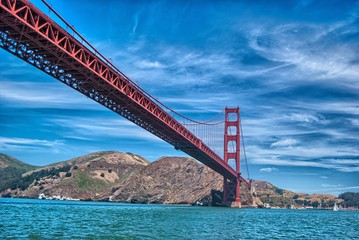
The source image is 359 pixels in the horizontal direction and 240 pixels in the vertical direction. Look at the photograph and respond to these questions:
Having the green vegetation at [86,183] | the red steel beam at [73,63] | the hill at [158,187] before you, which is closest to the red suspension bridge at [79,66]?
the red steel beam at [73,63]

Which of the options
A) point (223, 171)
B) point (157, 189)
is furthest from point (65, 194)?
point (223, 171)

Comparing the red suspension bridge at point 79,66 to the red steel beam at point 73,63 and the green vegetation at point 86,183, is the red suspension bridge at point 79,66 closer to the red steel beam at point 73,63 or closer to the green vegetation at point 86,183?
the red steel beam at point 73,63

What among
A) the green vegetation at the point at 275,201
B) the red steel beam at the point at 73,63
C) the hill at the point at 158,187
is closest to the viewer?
the red steel beam at the point at 73,63

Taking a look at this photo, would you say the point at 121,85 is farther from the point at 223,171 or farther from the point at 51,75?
the point at 223,171

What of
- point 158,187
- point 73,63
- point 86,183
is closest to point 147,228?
point 73,63

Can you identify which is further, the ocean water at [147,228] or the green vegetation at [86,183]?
the green vegetation at [86,183]

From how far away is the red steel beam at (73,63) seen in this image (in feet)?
109

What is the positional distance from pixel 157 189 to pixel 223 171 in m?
54.4

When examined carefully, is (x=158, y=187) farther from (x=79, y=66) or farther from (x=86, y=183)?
(x=79, y=66)

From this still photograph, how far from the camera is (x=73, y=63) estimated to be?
42344mm

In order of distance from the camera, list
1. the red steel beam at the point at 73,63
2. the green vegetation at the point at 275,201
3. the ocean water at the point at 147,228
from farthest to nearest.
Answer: the green vegetation at the point at 275,201 < the red steel beam at the point at 73,63 < the ocean water at the point at 147,228

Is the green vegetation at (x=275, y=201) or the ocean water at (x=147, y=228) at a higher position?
the green vegetation at (x=275, y=201)

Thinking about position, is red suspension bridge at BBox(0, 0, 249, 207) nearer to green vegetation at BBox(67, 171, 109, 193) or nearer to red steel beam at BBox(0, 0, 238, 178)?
red steel beam at BBox(0, 0, 238, 178)

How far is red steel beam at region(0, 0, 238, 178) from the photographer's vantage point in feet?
109
